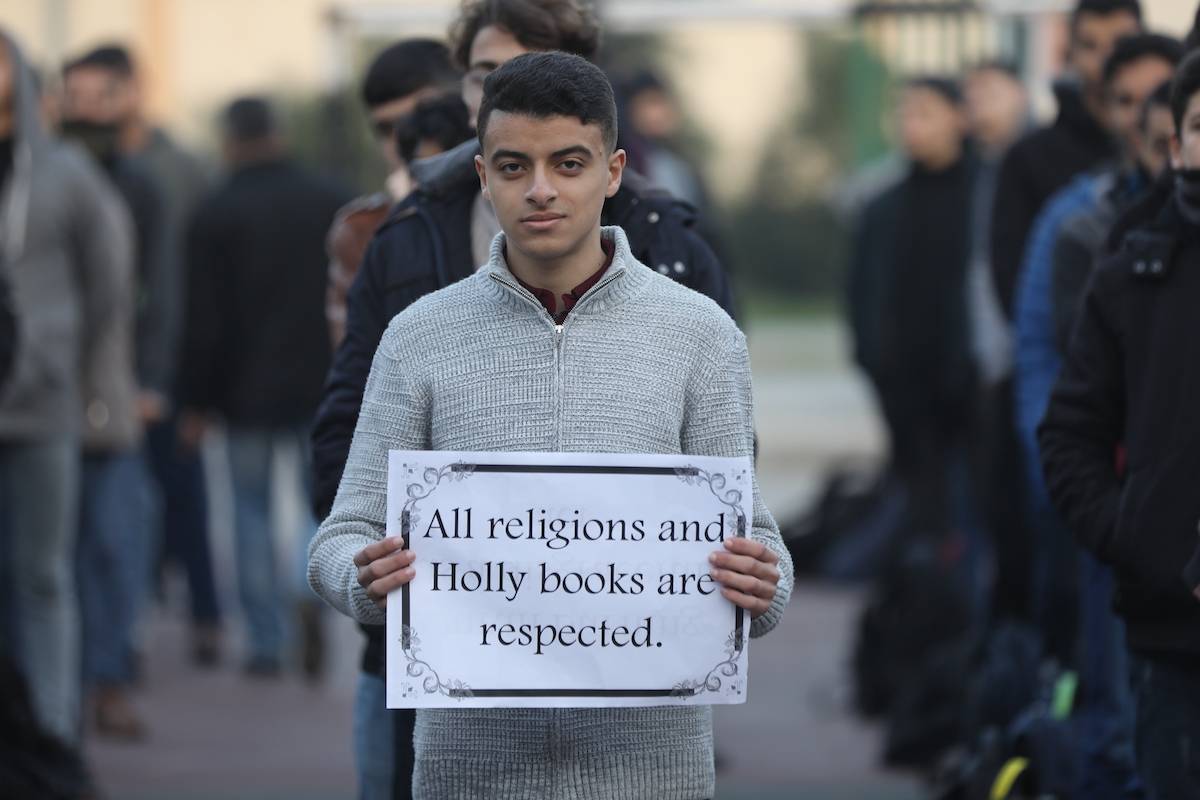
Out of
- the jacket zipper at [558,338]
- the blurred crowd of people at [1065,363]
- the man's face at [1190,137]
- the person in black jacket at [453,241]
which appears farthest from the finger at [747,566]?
the man's face at [1190,137]

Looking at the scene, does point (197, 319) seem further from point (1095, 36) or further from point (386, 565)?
point (386, 565)

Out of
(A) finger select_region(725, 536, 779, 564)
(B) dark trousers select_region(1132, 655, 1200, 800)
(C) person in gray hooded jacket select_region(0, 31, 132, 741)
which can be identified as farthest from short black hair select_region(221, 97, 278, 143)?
(A) finger select_region(725, 536, 779, 564)

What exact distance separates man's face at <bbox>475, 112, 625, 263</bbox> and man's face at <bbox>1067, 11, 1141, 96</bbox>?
347cm

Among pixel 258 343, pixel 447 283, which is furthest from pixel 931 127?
pixel 447 283

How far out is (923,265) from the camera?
9.78 m

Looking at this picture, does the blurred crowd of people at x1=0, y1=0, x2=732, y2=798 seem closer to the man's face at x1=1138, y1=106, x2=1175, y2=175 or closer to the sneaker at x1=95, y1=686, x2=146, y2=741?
the sneaker at x1=95, y1=686, x2=146, y2=741

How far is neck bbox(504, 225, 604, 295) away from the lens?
3545 millimetres

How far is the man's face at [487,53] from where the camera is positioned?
427cm

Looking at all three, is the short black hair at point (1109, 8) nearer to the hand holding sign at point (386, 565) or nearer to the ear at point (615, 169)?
the ear at point (615, 169)

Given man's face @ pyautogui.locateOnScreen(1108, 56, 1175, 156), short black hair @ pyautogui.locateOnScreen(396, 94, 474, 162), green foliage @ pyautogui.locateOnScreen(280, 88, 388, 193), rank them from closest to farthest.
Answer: short black hair @ pyautogui.locateOnScreen(396, 94, 474, 162) → man's face @ pyautogui.locateOnScreen(1108, 56, 1175, 156) → green foliage @ pyautogui.locateOnScreen(280, 88, 388, 193)

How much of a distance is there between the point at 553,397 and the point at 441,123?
4.12 ft

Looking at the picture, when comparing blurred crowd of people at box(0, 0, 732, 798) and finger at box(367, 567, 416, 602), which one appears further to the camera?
blurred crowd of people at box(0, 0, 732, 798)

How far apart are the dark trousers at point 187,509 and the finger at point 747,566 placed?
20.7ft

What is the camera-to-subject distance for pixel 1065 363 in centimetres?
457
